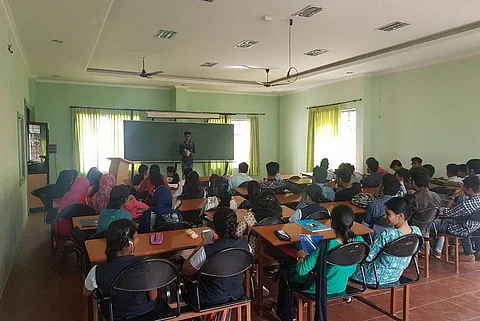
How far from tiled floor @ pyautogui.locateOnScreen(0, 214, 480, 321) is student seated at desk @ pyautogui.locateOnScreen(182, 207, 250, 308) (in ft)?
2.56

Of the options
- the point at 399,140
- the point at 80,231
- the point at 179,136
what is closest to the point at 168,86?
the point at 179,136

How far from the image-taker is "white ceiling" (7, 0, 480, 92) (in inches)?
165

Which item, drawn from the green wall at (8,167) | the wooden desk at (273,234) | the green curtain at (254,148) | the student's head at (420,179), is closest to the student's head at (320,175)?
the student's head at (420,179)

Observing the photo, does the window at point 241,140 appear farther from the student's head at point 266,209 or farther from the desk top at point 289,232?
the desk top at point 289,232

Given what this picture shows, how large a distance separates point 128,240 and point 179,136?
24.6 feet

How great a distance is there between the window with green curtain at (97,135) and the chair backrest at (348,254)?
7765 millimetres

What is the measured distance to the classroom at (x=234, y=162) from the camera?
8.45ft

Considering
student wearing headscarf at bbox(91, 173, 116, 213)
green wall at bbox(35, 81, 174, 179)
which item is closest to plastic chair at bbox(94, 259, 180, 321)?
student wearing headscarf at bbox(91, 173, 116, 213)

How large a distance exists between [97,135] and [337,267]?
7886mm

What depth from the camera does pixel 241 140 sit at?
Answer: 435 inches

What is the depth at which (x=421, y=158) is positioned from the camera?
7367 millimetres

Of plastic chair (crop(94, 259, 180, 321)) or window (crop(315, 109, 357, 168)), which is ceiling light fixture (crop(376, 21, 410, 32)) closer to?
window (crop(315, 109, 357, 168))

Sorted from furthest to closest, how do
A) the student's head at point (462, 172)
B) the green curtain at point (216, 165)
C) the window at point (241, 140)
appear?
1. the window at point (241, 140)
2. the green curtain at point (216, 165)
3. the student's head at point (462, 172)

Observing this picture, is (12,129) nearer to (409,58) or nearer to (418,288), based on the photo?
(418,288)
